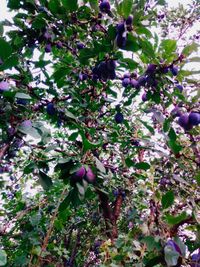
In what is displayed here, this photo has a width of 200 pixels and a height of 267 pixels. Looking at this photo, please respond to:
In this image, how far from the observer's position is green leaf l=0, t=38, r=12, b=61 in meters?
1.14

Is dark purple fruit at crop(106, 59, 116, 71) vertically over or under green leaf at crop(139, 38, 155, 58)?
under

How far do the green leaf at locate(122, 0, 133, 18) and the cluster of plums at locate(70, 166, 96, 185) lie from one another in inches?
27.9

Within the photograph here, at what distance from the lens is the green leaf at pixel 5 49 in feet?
3.74

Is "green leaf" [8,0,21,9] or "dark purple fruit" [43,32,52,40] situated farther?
"dark purple fruit" [43,32,52,40]

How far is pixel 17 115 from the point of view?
1527mm

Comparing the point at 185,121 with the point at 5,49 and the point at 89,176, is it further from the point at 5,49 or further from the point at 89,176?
the point at 5,49

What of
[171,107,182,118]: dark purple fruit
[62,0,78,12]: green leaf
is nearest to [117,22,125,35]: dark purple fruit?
[62,0,78,12]: green leaf

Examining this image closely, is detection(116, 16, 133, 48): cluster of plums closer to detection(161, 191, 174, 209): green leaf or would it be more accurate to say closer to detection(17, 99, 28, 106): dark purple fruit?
detection(17, 99, 28, 106): dark purple fruit

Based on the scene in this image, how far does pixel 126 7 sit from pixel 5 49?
1.79ft

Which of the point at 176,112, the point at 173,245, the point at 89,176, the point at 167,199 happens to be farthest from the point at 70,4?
the point at 173,245

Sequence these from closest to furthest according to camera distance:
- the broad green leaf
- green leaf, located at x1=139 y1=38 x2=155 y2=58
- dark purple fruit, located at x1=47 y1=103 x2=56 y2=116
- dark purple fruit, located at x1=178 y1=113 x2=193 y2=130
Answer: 1. the broad green leaf
2. green leaf, located at x1=139 y1=38 x2=155 y2=58
3. dark purple fruit, located at x1=178 y1=113 x2=193 y2=130
4. dark purple fruit, located at x1=47 y1=103 x2=56 y2=116

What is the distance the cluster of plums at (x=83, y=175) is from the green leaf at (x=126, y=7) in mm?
710

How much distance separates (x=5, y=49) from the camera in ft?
3.81

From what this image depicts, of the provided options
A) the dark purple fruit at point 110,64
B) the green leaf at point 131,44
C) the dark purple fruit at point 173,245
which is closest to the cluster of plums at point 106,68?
the dark purple fruit at point 110,64
